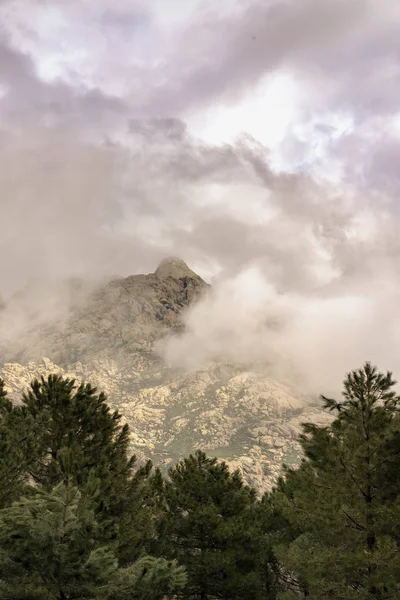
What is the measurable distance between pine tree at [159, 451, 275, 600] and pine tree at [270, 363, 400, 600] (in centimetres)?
783

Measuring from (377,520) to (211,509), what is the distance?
37.9 ft

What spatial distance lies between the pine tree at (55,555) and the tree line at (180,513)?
0.9 inches

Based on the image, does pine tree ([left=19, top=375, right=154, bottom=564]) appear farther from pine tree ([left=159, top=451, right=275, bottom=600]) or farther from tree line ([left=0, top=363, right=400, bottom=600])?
pine tree ([left=159, top=451, right=275, bottom=600])

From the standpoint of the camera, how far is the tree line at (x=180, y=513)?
26.3 ft

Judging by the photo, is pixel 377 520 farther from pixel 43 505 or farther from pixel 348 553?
pixel 43 505

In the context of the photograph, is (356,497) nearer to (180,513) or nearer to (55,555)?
(55,555)

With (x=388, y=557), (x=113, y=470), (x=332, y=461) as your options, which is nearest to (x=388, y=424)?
(x=332, y=461)

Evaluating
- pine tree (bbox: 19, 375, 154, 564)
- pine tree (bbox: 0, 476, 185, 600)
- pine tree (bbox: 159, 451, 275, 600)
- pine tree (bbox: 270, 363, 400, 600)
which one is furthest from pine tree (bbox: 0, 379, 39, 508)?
pine tree (bbox: 159, 451, 275, 600)

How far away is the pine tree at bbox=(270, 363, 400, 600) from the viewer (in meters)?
13.2

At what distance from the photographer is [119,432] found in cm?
2231

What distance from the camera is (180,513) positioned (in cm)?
2434

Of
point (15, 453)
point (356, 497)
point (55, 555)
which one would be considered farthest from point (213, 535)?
point (55, 555)

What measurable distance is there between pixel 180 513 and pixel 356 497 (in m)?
13.3

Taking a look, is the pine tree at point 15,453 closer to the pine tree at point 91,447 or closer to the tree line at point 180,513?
the tree line at point 180,513
